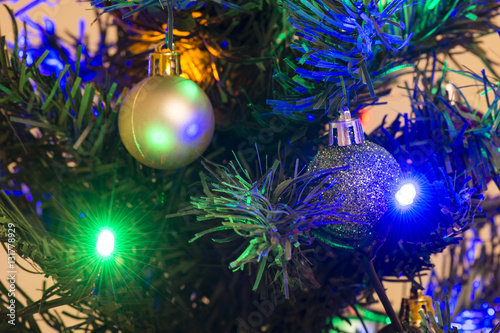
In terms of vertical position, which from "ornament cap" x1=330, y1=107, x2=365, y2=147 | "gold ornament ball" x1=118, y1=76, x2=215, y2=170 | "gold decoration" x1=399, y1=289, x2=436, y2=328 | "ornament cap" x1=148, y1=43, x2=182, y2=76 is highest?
"ornament cap" x1=148, y1=43, x2=182, y2=76

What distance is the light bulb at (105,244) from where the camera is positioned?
360 millimetres

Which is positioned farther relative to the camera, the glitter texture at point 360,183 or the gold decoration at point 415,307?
the gold decoration at point 415,307

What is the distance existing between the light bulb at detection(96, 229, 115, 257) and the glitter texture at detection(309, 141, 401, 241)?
0.51ft

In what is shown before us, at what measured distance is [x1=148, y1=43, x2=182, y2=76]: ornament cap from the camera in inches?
14.9

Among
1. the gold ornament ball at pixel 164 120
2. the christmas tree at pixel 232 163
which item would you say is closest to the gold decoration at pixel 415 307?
the christmas tree at pixel 232 163

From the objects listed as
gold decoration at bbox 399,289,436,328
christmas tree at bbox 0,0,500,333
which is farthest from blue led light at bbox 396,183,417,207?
gold decoration at bbox 399,289,436,328

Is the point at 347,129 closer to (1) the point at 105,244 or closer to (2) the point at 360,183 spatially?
(2) the point at 360,183

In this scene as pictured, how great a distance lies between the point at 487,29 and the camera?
1.44ft

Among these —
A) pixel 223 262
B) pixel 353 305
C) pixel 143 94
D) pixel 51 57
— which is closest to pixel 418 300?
pixel 353 305

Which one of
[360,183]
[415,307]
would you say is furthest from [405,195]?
[415,307]

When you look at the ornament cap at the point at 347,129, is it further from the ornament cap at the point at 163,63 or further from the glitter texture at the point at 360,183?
the ornament cap at the point at 163,63

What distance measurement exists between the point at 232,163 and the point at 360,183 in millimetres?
88

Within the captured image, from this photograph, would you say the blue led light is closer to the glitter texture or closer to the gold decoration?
the glitter texture

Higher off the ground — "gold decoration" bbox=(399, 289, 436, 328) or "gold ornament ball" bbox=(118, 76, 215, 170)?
"gold ornament ball" bbox=(118, 76, 215, 170)
